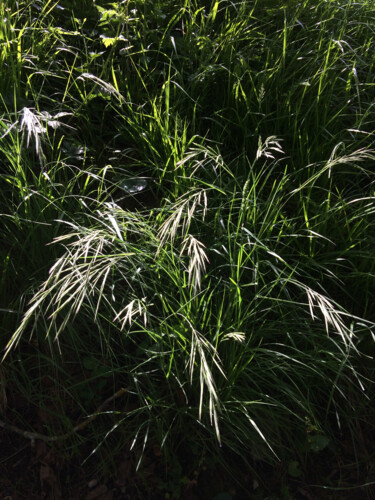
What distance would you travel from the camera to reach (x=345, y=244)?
6.80 ft

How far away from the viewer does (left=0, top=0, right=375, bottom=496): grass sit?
181 cm

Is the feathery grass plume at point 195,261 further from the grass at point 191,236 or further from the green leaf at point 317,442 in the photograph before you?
the green leaf at point 317,442

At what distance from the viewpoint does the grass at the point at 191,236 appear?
5.95ft

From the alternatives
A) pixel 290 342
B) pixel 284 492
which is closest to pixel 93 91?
pixel 290 342

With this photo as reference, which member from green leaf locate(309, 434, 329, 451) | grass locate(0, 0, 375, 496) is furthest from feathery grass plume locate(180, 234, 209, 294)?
green leaf locate(309, 434, 329, 451)

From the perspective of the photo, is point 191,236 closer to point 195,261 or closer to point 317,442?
point 195,261

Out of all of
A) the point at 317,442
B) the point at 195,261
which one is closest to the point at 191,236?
the point at 195,261

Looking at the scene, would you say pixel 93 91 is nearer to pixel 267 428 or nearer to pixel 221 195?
pixel 221 195

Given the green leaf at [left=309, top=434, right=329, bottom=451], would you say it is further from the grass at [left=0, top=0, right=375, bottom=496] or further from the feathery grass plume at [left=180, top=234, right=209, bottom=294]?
the feathery grass plume at [left=180, top=234, right=209, bottom=294]

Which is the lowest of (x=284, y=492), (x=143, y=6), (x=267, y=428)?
(x=284, y=492)

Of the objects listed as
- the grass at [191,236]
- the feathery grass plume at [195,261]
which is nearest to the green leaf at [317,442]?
the grass at [191,236]

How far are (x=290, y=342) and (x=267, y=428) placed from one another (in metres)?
0.28

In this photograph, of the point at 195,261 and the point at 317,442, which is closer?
the point at 195,261

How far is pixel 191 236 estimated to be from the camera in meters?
1.67
